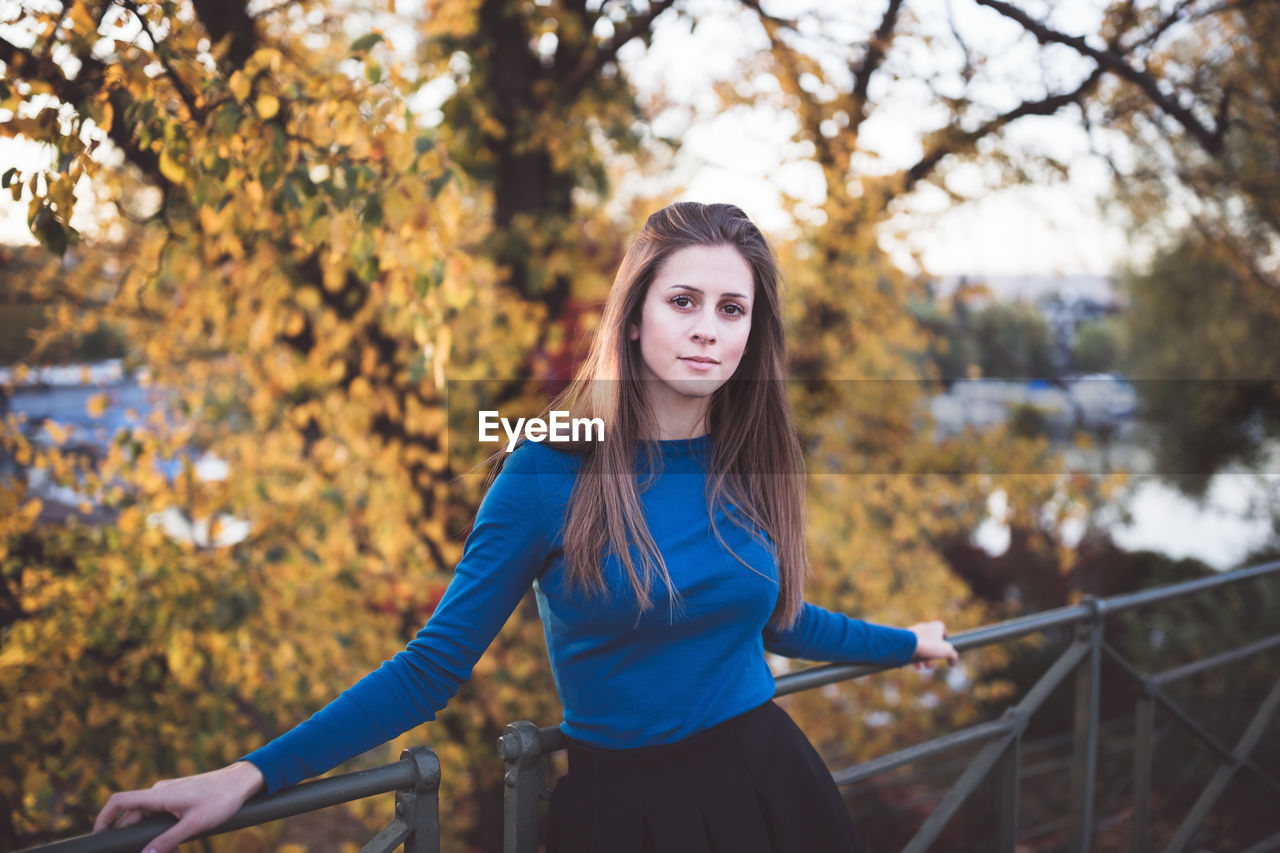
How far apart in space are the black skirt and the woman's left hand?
534 mm

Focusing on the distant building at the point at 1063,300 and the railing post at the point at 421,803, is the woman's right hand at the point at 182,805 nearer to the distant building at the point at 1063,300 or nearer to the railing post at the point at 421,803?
the railing post at the point at 421,803

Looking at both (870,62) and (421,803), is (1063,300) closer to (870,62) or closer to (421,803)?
(870,62)

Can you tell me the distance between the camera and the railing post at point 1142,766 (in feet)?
8.09

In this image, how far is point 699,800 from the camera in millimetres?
1353

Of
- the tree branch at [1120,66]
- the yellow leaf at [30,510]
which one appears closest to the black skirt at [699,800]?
the tree branch at [1120,66]

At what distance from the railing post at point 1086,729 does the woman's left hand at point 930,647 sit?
593 millimetres

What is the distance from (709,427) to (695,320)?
26cm

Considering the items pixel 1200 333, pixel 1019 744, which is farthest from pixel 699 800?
Answer: pixel 1200 333

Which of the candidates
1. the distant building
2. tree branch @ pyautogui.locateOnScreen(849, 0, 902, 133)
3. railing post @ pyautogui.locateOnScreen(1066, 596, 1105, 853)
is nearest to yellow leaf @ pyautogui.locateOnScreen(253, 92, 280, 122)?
railing post @ pyautogui.locateOnScreen(1066, 596, 1105, 853)

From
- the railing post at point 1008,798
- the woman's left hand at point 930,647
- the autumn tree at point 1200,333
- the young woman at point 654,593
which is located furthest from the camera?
the autumn tree at point 1200,333

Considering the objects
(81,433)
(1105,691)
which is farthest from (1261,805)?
(81,433)

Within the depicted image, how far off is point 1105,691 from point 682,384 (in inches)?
413

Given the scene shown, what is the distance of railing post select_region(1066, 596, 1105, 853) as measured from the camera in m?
2.30

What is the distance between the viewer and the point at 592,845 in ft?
4.34
